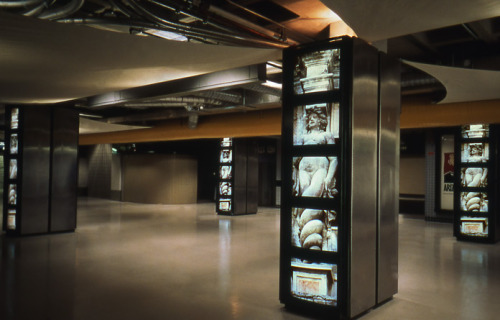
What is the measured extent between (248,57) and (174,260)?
4.05 m

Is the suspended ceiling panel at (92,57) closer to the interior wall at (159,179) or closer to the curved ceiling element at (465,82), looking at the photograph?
the curved ceiling element at (465,82)

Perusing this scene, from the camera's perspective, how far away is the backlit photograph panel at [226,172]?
1474cm

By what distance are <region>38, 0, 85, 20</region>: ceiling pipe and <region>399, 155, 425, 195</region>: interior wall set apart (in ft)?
49.8

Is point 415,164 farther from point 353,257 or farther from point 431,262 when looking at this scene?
point 353,257

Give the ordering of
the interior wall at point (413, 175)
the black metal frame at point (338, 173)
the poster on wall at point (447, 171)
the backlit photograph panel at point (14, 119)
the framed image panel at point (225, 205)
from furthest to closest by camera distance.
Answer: the interior wall at point (413, 175) → the framed image panel at point (225, 205) → the poster on wall at point (447, 171) → the backlit photograph panel at point (14, 119) → the black metal frame at point (338, 173)

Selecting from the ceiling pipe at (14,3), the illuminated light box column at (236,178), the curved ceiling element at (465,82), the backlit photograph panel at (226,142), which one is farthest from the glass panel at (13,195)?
the curved ceiling element at (465,82)

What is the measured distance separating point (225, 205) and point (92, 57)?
34.3ft

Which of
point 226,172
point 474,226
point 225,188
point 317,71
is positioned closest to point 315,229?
point 317,71

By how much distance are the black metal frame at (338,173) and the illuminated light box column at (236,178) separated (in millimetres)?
9957

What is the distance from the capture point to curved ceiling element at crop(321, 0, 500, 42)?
3.21 metres

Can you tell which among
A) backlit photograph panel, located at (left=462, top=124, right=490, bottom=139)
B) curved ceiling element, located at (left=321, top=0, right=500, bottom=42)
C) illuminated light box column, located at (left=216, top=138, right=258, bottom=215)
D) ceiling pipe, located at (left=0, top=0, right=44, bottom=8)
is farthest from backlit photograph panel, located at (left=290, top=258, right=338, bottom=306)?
illuminated light box column, located at (left=216, top=138, right=258, bottom=215)

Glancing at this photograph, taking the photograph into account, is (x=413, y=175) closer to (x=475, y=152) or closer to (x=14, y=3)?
(x=475, y=152)

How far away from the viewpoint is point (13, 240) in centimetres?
866

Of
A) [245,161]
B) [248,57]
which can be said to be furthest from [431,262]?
[245,161]
